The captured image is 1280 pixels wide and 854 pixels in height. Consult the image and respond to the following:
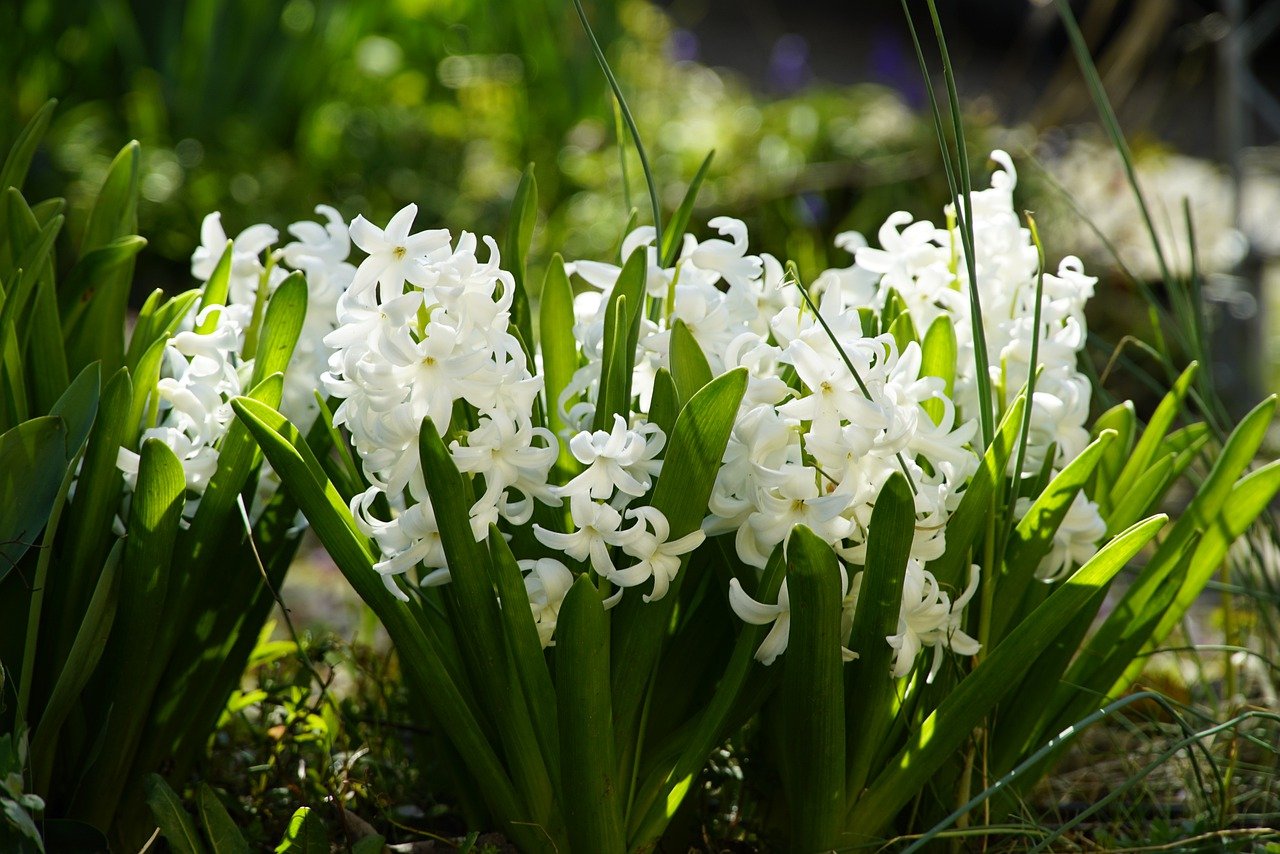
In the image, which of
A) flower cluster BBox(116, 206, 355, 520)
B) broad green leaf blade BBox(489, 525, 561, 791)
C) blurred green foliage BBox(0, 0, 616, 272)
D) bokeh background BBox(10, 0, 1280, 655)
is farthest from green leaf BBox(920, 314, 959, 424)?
blurred green foliage BBox(0, 0, 616, 272)

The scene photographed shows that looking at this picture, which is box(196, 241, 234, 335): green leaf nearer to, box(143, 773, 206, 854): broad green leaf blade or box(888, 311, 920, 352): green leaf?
box(143, 773, 206, 854): broad green leaf blade

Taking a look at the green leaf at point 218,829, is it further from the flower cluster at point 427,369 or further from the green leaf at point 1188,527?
the green leaf at point 1188,527

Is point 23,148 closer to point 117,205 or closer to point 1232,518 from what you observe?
point 117,205

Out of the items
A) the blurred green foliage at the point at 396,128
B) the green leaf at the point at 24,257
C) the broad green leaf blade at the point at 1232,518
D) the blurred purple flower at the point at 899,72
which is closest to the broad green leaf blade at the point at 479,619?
the green leaf at the point at 24,257

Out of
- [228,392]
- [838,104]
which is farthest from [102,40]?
[228,392]

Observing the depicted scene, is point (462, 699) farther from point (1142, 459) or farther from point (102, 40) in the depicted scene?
point (102, 40)
